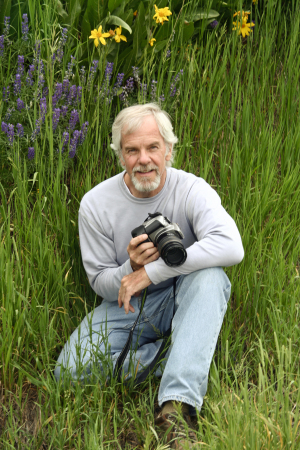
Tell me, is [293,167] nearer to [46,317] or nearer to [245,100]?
[245,100]

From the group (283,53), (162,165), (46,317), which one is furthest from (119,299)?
(283,53)

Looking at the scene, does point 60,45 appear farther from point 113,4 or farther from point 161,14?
point 161,14

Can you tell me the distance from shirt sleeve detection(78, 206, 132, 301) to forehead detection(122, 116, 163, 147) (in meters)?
0.42

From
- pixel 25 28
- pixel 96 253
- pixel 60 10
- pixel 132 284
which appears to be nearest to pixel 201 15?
pixel 60 10

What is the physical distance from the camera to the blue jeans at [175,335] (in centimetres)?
198

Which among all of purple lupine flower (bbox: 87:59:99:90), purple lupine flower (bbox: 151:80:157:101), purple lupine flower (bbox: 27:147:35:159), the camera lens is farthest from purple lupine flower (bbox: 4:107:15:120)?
the camera lens

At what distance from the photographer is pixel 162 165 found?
7.82 feet

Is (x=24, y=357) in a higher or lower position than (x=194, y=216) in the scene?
lower

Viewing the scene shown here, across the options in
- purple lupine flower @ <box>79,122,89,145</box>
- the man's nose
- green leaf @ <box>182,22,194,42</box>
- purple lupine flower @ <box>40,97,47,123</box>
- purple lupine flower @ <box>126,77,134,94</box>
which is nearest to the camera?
the man's nose

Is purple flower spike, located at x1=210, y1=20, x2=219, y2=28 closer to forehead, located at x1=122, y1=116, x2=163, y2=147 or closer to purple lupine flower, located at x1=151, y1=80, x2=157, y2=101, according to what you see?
purple lupine flower, located at x1=151, y1=80, x2=157, y2=101

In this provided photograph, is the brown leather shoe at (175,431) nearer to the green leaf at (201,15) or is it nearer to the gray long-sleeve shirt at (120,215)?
the gray long-sleeve shirt at (120,215)

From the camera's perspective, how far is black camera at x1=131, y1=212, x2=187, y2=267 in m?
2.10

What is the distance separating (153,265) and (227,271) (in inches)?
21.7

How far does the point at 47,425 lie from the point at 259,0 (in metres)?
3.58
